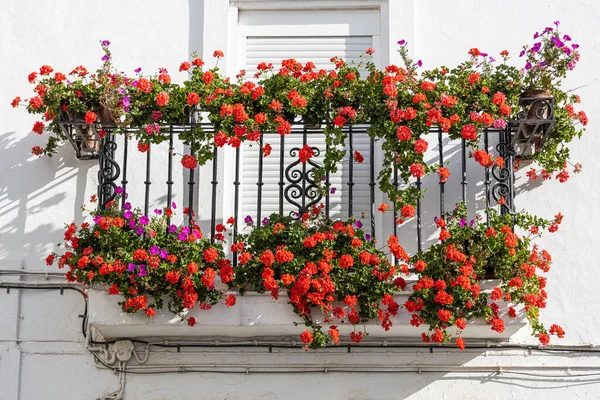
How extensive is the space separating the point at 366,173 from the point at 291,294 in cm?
163

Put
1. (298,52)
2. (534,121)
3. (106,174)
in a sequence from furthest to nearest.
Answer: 1. (298,52)
2. (106,174)
3. (534,121)

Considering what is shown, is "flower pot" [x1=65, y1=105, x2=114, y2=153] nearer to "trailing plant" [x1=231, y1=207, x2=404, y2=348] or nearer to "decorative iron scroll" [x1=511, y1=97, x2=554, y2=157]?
"trailing plant" [x1=231, y1=207, x2=404, y2=348]

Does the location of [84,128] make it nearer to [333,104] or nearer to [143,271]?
[143,271]

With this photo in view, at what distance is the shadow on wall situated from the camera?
25.5 ft

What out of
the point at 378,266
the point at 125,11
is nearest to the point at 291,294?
the point at 378,266

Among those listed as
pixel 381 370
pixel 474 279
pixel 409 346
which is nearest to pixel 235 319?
pixel 381 370

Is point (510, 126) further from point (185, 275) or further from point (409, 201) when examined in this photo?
point (185, 275)

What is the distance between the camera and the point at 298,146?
806cm

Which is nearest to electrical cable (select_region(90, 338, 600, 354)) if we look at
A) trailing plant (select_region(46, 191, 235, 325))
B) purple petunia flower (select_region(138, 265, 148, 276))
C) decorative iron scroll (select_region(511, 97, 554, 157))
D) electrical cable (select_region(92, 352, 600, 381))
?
electrical cable (select_region(92, 352, 600, 381))

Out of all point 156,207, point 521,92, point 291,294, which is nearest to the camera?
point 291,294

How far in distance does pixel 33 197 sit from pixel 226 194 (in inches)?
59.8

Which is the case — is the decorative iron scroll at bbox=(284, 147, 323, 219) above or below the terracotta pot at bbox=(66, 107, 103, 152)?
below

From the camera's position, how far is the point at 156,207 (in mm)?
7812

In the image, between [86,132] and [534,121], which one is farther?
[86,132]
